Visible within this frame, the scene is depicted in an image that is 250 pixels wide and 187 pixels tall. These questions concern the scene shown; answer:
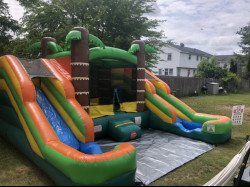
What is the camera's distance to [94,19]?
1745cm

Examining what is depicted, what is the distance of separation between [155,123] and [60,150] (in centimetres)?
536

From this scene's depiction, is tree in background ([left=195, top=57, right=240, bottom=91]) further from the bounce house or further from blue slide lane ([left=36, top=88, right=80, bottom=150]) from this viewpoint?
blue slide lane ([left=36, top=88, right=80, bottom=150])

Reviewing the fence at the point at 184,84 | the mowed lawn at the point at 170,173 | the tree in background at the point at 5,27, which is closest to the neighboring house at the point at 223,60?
the fence at the point at 184,84

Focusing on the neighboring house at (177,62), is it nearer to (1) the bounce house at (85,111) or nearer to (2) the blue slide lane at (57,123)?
(1) the bounce house at (85,111)

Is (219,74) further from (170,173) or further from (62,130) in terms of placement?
(62,130)

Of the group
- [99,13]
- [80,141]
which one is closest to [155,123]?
[80,141]

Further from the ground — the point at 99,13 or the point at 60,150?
the point at 99,13

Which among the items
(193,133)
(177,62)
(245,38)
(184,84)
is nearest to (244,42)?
(245,38)

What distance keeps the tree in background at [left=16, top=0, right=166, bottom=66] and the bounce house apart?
784 centimetres

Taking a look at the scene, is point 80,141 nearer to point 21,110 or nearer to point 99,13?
point 21,110

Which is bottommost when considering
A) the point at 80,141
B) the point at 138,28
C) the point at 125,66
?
the point at 80,141

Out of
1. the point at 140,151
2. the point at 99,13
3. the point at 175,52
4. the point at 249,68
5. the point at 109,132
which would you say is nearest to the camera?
the point at 140,151

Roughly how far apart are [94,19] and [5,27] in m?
5.16

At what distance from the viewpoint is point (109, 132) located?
897 centimetres
